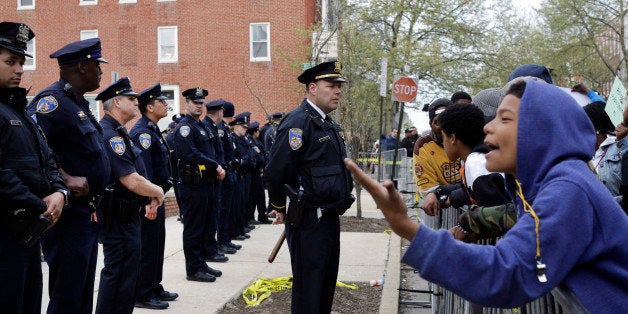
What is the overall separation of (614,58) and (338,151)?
35.3 metres

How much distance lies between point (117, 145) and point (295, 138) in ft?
4.98

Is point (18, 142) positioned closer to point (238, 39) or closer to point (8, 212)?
point (8, 212)

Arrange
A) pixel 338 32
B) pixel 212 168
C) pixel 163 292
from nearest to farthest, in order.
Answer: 1. pixel 163 292
2. pixel 212 168
3. pixel 338 32

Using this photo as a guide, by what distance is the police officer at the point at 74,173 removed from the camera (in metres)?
4.35

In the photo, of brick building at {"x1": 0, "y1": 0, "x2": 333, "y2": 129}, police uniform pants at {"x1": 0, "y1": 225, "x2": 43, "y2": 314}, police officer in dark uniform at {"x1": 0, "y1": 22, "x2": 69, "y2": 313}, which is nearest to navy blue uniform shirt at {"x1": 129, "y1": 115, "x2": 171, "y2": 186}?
police officer in dark uniform at {"x1": 0, "y1": 22, "x2": 69, "y2": 313}

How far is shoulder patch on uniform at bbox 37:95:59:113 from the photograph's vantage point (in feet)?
14.7

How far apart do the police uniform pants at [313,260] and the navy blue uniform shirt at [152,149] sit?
2.23 metres

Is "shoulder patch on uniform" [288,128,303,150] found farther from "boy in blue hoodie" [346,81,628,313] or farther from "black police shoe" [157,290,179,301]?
"boy in blue hoodie" [346,81,628,313]

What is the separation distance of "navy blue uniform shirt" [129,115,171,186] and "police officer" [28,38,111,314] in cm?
181

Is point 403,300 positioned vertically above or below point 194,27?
below

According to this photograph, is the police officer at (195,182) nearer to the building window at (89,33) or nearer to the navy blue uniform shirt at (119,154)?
the navy blue uniform shirt at (119,154)

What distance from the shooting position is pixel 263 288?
23.7ft

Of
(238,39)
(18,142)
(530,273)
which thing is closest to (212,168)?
(18,142)

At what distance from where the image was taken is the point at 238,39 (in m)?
30.0
